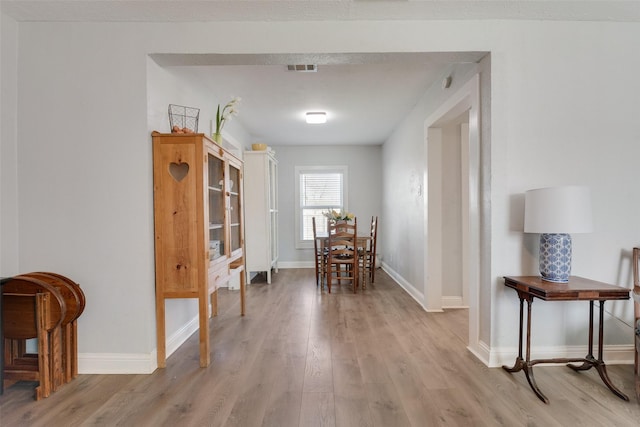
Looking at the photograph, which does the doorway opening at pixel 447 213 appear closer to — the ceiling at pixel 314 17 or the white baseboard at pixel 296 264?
the ceiling at pixel 314 17

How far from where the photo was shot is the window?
22.0 ft

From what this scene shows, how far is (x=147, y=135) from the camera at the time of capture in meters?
2.32

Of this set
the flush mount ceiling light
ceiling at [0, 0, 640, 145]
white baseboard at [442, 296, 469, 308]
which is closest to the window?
the flush mount ceiling light

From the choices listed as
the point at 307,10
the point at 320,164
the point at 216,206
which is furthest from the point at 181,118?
the point at 320,164

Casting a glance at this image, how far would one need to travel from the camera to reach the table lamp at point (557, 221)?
79.1 inches

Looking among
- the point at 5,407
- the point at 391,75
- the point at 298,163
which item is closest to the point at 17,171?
the point at 5,407

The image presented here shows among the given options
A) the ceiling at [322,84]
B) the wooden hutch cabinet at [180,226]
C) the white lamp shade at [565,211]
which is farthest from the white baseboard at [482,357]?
the ceiling at [322,84]

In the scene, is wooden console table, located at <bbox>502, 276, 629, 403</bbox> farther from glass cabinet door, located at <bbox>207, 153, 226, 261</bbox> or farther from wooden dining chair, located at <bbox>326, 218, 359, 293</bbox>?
wooden dining chair, located at <bbox>326, 218, 359, 293</bbox>

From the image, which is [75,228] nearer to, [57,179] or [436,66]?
[57,179]

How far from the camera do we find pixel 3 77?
2.21m

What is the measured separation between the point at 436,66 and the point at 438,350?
2.43 m

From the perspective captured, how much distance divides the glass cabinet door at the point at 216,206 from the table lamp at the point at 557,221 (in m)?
2.22

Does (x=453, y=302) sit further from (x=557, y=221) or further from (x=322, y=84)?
(x=322, y=84)

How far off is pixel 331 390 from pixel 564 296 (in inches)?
57.5
